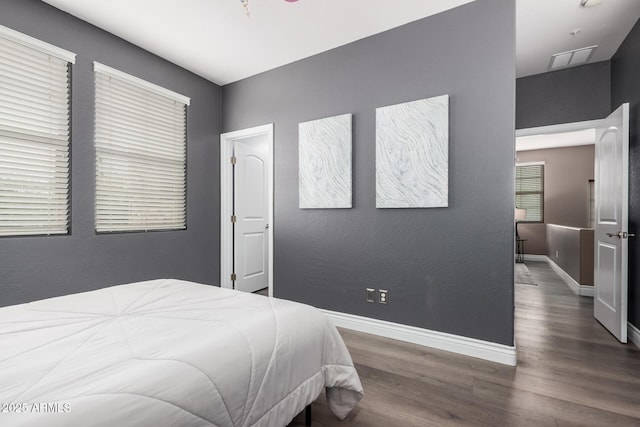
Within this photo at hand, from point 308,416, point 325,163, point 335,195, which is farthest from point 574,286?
point 308,416

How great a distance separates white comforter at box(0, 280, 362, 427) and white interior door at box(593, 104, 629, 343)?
2.63m

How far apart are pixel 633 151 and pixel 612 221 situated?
0.65 meters

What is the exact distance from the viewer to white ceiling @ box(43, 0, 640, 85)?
Answer: 2467mm

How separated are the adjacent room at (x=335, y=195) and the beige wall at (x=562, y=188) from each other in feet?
12.6

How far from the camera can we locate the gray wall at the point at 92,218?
2.34 meters

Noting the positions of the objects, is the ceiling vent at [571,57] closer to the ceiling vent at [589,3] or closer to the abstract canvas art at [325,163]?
the ceiling vent at [589,3]

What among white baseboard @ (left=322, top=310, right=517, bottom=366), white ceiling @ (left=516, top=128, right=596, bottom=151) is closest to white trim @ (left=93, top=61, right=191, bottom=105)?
white baseboard @ (left=322, top=310, right=517, bottom=366)

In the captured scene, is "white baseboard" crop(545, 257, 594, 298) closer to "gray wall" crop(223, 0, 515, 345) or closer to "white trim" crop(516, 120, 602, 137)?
"white trim" crop(516, 120, 602, 137)

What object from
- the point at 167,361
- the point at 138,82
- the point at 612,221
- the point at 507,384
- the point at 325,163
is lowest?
the point at 507,384

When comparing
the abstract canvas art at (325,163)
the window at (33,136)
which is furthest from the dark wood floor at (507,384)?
the window at (33,136)

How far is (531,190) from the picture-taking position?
7418mm

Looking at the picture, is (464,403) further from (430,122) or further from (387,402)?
(430,122)

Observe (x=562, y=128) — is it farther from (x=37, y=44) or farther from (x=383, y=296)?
(x=37, y=44)

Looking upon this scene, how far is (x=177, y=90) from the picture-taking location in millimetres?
3463
